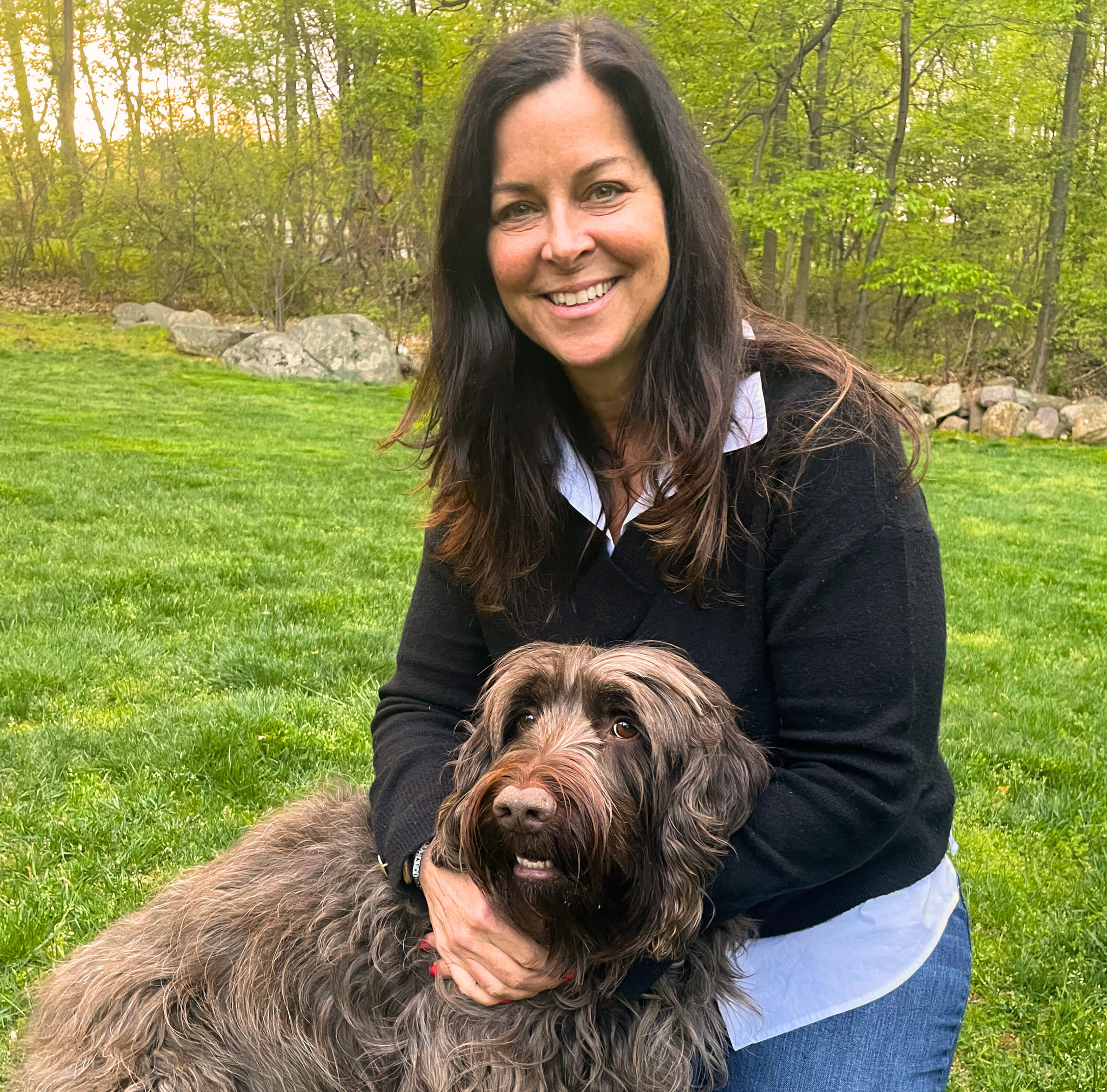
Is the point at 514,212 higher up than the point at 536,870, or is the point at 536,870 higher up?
the point at 514,212

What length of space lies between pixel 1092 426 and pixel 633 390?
18.2 meters

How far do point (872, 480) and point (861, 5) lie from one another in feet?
59.7

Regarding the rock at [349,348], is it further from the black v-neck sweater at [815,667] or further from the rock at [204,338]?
the black v-neck sweater at [815,667]

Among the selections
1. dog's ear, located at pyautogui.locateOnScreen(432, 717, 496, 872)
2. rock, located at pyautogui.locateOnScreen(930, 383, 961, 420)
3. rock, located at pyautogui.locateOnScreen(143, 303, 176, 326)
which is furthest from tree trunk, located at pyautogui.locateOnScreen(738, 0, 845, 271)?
dog's ear, located at pyautogui.locateOnScreen(432, 717, 496, 872)

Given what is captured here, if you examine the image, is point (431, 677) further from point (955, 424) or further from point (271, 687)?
point (955, 424)

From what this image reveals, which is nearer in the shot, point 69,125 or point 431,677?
point 431,677

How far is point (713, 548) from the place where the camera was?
2.18m

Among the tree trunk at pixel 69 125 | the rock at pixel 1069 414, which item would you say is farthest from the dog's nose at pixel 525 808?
the tree trunk at pixel 69 125

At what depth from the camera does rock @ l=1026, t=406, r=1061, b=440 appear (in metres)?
18.5

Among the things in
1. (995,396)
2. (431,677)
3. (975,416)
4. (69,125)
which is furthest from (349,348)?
(431,677)

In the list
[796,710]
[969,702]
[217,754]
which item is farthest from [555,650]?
[969,702]

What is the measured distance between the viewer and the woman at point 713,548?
207 cm

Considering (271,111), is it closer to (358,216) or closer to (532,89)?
(358,216)

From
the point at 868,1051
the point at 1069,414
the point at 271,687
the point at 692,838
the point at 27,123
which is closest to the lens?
the point at 692,838
